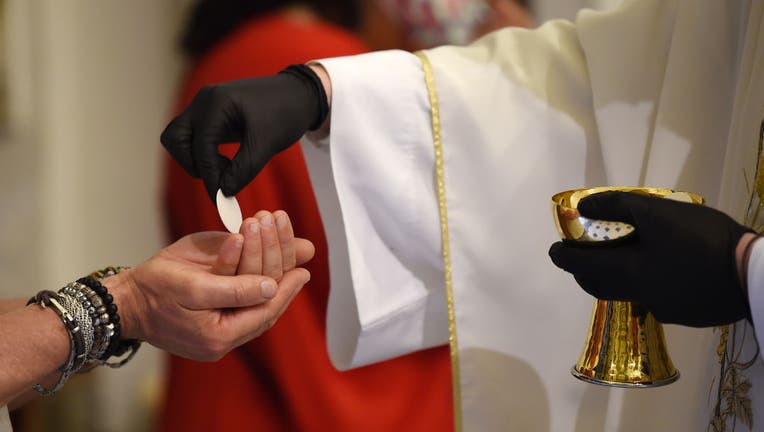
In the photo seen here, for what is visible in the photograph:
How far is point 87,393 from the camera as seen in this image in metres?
3.22

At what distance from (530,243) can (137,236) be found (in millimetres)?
2684

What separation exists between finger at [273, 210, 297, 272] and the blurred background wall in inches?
76.2

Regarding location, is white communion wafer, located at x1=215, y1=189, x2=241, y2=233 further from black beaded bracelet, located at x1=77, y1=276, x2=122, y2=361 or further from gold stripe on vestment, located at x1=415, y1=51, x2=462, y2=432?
gold stripe on vestment, located at x1=415, y1=51, x2=462, y2=432

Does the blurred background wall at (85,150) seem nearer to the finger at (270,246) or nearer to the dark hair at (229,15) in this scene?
the dark hair at (229,15)

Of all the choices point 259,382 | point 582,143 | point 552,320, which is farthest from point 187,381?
point 582,143

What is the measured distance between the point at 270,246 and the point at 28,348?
27 cm

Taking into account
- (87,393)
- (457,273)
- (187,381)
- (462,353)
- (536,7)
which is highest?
(536,7)

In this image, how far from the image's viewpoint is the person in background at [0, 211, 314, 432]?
88cm

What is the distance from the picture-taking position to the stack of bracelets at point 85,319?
89 cm

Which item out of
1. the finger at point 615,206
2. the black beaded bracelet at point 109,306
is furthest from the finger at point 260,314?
the finger at point 615,206

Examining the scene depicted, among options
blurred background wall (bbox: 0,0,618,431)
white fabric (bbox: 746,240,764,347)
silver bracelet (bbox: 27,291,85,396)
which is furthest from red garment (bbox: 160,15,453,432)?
blurred background wall (bbox: 0,0,618,431)

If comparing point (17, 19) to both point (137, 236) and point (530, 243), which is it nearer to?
point (137, 236)

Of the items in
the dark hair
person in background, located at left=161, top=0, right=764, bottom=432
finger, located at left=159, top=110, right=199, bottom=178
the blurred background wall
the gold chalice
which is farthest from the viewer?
the blurred background wall

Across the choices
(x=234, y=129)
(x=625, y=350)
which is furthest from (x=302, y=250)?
(x=625, y=350)
